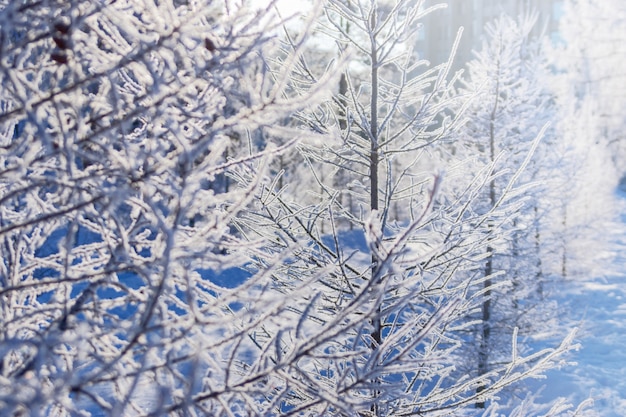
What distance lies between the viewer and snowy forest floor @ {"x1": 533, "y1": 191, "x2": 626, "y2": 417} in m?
12.5

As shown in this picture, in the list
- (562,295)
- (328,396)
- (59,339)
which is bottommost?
(562,295)

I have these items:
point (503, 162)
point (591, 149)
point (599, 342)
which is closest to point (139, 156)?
point (503, 162)

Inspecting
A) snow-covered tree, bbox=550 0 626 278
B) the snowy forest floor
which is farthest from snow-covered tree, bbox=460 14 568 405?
snow-covered tree, bbox=550 0 626 278

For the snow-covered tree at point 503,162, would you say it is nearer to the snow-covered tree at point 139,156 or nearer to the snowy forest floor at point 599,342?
the snowy forest floor at point 599,342

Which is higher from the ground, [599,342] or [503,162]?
[503,162]

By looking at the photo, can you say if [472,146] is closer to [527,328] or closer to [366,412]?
[527,328]

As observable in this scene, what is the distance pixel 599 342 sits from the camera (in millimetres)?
15766

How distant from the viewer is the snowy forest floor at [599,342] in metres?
12.5

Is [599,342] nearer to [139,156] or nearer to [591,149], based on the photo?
[591,149]

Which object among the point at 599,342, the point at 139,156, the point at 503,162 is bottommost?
the point at 599,342

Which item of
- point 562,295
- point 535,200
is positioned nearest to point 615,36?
point 562,295

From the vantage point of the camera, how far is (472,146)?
467 inches

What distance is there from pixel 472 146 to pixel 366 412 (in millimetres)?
8936

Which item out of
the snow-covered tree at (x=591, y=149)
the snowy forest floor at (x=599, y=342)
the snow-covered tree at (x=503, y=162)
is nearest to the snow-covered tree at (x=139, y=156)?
the snowy forest floor at (x=599, y=342)
